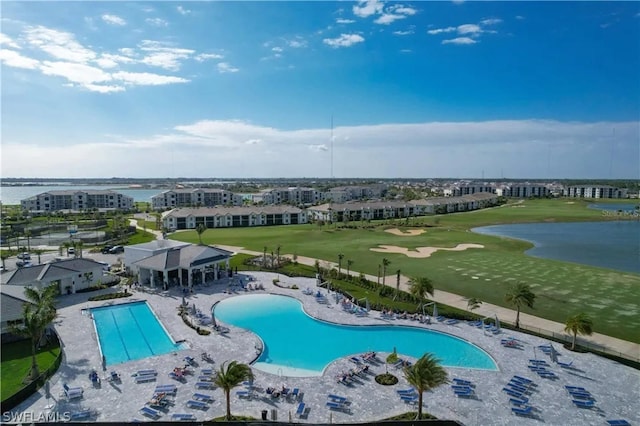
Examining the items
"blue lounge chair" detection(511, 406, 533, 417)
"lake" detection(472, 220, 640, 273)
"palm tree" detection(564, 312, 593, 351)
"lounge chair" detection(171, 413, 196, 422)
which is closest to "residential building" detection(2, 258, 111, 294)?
"lounge chair" detection(171, 413, 196, 422)

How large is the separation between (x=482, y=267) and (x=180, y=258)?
37.6 meters

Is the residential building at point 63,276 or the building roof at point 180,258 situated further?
the building roof at point 180,258

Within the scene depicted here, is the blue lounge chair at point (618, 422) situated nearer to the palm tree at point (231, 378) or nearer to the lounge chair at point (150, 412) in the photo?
the palm tree at point (231, 378)

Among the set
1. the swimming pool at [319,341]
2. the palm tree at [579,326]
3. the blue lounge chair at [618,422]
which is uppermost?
the palm tree at [579,326]

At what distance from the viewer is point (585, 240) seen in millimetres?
82562

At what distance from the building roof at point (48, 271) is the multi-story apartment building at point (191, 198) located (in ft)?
330

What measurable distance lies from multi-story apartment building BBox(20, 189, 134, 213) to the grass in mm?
116350

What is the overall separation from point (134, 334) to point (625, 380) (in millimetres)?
33608

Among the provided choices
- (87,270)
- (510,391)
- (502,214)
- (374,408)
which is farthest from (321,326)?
(502,214)

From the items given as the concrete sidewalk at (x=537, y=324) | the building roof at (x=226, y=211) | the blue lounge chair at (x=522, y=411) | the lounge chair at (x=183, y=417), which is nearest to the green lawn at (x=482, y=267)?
the concrete sidewalk at (x=537, y=324)

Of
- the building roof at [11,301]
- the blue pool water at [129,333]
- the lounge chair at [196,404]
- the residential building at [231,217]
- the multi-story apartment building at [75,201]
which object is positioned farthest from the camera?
the multi-story apartment building at [75,201]

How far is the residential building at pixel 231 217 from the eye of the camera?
95.6 meters

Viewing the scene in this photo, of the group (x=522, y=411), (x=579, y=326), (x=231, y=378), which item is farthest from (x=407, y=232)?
(x=231, y=378)

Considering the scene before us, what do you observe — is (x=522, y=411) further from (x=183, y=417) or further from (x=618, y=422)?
(x=183, y=417)
